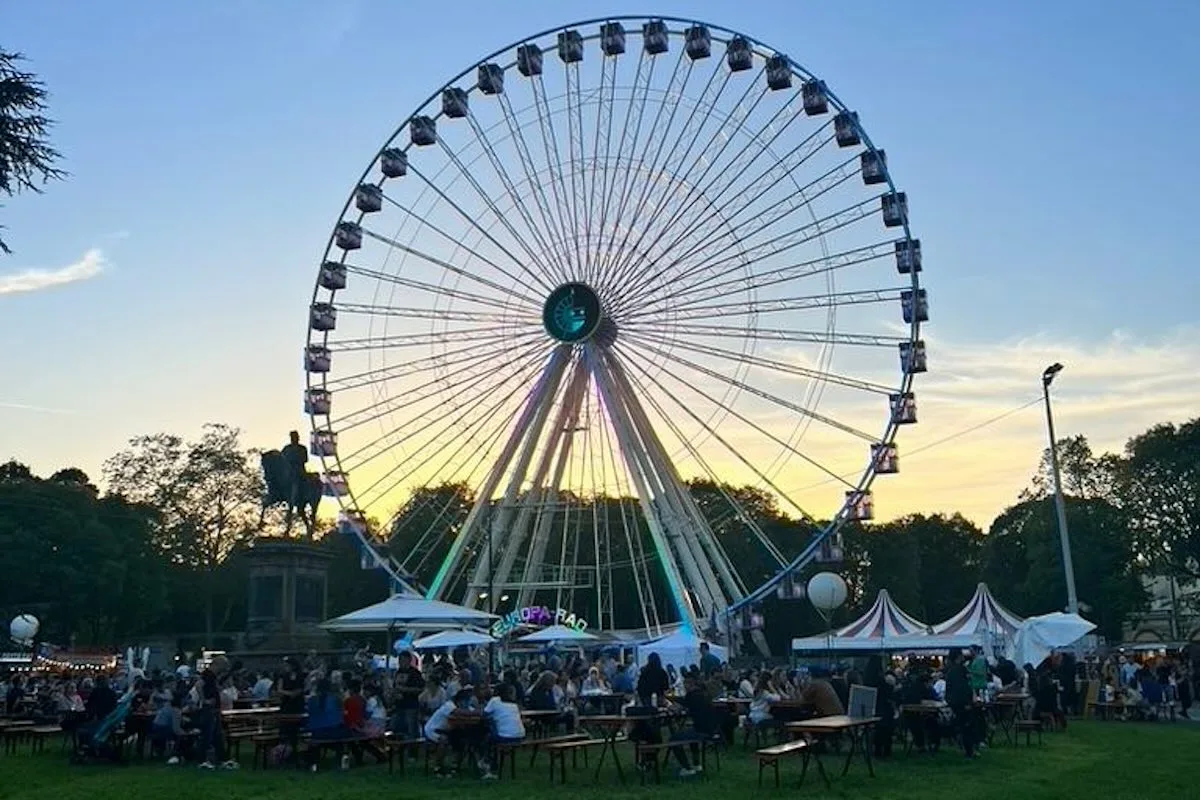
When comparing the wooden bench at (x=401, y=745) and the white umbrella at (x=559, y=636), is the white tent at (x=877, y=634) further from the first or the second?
the wooden bench at (x=401, y=745)

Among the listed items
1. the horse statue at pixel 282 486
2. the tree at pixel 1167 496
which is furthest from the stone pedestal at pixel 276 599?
the tree at pixel 1167 496

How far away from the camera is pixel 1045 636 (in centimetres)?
3131

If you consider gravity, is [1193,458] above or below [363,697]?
above

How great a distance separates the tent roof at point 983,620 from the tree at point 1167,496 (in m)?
32.7

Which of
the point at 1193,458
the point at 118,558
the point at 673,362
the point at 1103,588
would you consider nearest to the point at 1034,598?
the point at 1103,588

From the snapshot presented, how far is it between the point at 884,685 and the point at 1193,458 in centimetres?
5183

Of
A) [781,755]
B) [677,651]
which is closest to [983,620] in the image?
[677,651]

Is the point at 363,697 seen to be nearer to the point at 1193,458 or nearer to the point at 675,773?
the point at 675,773

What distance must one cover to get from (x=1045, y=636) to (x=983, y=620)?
12.3 feet

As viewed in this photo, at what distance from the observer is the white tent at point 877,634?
1378 inches

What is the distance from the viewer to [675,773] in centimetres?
1631

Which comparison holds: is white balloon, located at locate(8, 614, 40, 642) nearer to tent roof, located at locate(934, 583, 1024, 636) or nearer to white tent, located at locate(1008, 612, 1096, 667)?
tent roof, located at locate(934, 583, 1024, 636)

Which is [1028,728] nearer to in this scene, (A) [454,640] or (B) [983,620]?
(B) [983,620]

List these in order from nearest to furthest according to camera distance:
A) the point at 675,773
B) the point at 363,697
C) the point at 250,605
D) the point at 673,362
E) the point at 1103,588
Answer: the point at 675,773 < the point at 363,697 < the point at 250,605 < the point at 673,362 < the point at 1103,588
